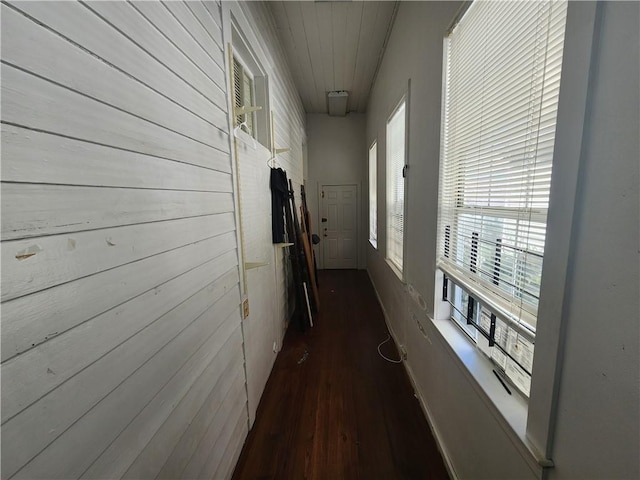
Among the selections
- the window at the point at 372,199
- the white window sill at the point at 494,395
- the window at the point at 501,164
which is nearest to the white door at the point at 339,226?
the window at the point at 372,199

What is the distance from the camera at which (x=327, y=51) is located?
9.93ft

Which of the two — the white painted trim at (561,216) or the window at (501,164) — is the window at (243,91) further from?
the white painted trim at (561,216)

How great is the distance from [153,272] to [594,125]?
130 cm

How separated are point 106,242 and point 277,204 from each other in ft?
6.10

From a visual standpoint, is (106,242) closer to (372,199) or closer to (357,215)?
(372,199)

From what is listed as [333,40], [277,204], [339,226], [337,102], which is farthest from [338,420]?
[337,102]

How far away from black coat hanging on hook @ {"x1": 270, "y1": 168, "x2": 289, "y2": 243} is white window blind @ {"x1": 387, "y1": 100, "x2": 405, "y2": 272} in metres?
1.22

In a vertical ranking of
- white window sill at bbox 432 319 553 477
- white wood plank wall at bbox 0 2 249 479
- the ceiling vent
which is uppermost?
the ceiling vent

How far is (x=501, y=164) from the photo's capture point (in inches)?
39.0

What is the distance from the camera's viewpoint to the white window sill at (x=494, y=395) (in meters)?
0.78

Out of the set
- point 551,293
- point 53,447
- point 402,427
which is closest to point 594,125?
point 551,293

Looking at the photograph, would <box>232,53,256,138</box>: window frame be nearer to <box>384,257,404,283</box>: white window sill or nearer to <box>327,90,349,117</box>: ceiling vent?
<box>384,257,404,283</box>: white window sill

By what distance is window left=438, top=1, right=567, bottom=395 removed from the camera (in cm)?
79

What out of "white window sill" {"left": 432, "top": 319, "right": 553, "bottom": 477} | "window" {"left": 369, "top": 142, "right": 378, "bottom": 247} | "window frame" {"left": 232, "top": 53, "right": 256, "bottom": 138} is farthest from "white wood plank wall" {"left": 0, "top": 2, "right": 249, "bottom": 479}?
"window" {"left": 369, "top": 142, "right": 378, "bottom": 247}
